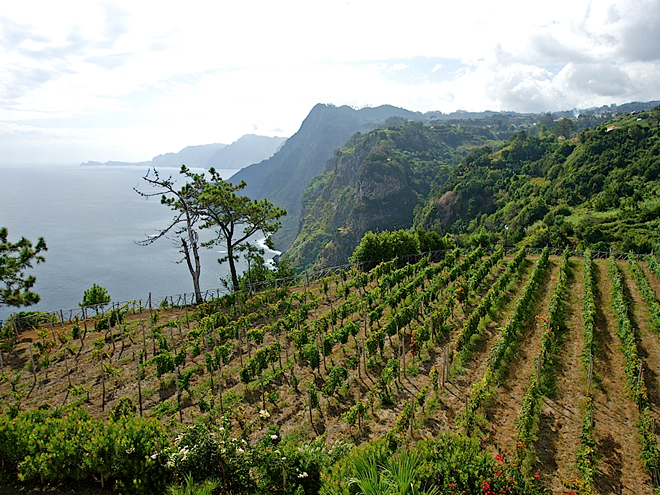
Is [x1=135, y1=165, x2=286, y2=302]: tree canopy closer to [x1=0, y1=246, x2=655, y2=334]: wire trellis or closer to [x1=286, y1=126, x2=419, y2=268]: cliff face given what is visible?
[x1=0, y1=246, x2=655, y2=334]: wire trellis

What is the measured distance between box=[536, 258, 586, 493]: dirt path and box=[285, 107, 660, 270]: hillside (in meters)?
23.2

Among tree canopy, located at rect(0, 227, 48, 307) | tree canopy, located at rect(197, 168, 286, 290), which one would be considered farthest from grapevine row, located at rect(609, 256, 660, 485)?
tree canopy, located at rect(0, 227, 48, 307)

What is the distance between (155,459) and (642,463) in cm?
1181

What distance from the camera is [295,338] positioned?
631 inches

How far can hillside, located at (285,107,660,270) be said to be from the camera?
58094 mm

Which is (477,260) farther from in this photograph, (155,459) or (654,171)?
(654,171)

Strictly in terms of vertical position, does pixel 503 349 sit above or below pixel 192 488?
below

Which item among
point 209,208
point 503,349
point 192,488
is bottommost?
point 503,349

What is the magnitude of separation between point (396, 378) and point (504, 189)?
94767mm

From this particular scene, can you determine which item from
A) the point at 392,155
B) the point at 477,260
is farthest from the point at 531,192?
the point at 392,155

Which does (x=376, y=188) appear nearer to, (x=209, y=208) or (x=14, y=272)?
(x=209, y=208)

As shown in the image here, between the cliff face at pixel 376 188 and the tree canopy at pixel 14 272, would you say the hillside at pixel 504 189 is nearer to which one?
the cliff face at pixel 376 188

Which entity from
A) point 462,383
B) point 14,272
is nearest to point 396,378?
point 462,383

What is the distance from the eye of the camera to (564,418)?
38.1 feet
